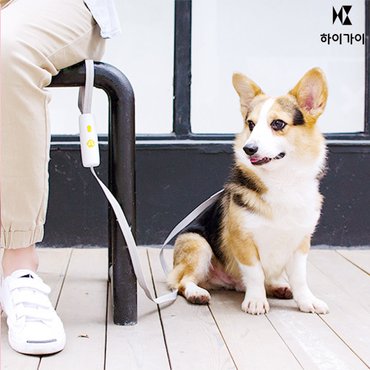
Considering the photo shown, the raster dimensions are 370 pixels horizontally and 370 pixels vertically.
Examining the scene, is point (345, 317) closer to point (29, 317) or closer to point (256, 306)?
point (256, 306)

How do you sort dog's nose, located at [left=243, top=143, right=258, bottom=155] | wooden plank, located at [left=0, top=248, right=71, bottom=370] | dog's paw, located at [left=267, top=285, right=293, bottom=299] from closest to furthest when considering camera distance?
wooden plank, located at [left=0, top=248, right=71, bottom=370]
dog's nose, located at [left=243, top=143, right=258, bottom=155]
dog's paw, located at [left=267, top=285, right=293, bottom=299]

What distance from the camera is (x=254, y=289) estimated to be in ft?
6.24

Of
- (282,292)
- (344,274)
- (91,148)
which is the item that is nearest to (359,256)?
(344,274)

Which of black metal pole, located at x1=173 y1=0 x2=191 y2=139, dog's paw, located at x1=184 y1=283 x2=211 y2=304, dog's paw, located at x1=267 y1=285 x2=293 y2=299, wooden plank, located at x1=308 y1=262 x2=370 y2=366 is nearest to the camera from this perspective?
wooden plank, located at x1=308 y1=262 x2=370 y2=366

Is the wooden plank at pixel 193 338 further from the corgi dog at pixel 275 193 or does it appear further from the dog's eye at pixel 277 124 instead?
the dog's eye at pixel 277 124

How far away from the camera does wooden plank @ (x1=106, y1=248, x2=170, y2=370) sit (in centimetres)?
150

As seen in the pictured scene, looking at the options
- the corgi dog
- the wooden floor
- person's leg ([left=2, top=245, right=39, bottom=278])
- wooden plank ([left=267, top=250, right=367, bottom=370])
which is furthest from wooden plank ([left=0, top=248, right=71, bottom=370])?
wooden plank ([left=267, top=250, right=367, bottom=370])

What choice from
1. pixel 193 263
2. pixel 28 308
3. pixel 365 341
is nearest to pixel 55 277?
pixel 193 263

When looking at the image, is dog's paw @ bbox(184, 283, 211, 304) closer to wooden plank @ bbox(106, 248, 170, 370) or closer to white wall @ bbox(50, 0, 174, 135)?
wooden plank @ bbox(106, 248, 170, 370)

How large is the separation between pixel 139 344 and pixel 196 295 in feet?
1.13

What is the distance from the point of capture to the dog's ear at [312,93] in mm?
1882

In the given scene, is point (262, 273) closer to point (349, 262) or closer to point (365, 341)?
point (365, 341)

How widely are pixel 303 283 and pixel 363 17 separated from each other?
123 cm

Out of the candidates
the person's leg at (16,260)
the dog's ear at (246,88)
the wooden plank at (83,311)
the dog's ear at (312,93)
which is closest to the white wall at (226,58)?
the wooden plank at (83,311)
